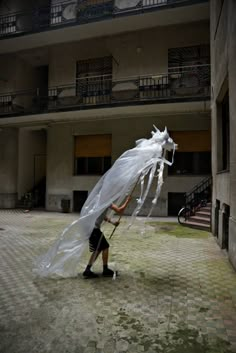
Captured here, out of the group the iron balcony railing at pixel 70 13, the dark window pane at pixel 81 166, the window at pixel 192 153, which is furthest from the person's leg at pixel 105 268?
the iron balcony railing at pixel 70 13

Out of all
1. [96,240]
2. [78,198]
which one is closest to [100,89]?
[78,198]

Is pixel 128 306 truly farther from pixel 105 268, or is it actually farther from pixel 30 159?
pixel 30 159

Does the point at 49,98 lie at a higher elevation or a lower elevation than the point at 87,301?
higher

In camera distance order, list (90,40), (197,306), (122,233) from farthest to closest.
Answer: (90,40) → (122,233) → (197,306)

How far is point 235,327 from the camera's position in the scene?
323 centimetres

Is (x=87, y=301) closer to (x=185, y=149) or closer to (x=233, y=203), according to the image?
(x=233, y=203)

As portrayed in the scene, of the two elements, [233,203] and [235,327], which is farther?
[233,203]

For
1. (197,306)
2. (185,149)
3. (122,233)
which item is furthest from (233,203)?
(185,149)

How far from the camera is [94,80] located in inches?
565

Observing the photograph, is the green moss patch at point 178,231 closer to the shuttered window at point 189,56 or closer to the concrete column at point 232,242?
the concrete column at point 232,242

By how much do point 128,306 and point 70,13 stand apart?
1457 centimetres

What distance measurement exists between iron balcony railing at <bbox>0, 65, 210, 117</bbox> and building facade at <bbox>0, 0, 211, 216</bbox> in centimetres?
5

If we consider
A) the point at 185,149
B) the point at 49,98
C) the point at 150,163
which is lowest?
the point at 150,163

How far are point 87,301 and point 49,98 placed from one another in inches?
515
